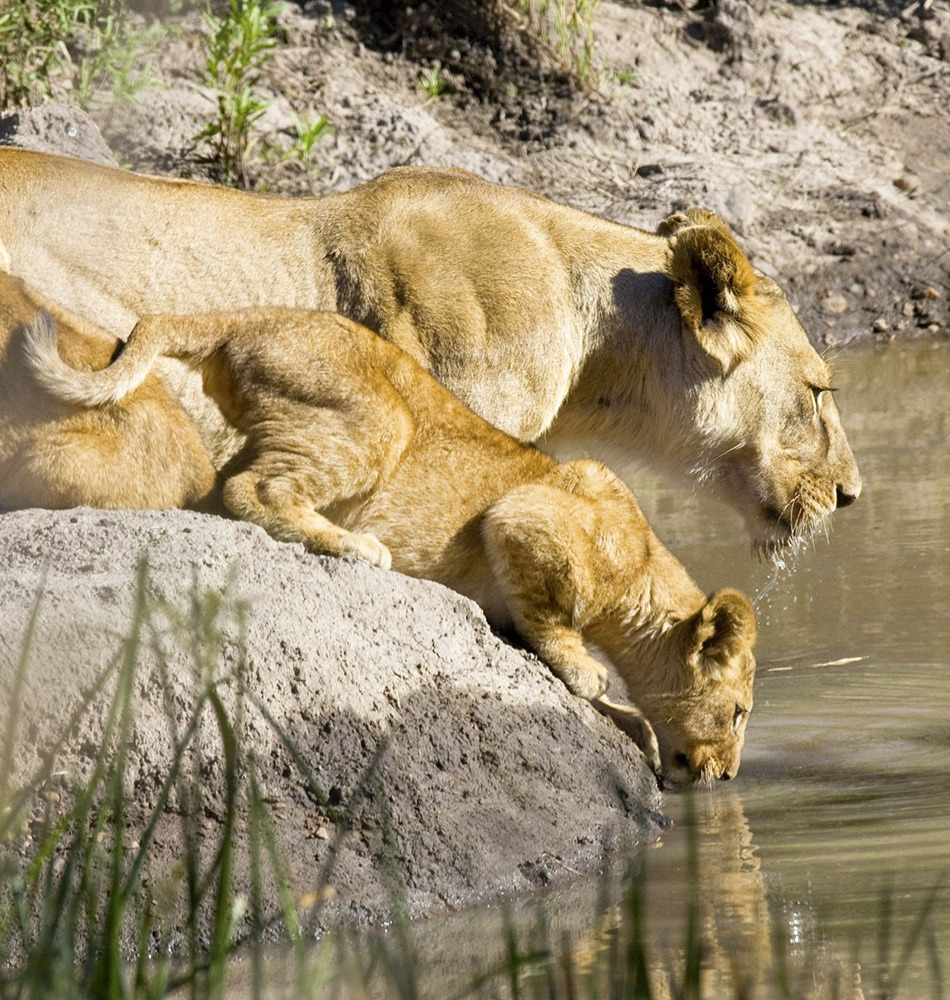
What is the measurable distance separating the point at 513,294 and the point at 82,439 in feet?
5.78

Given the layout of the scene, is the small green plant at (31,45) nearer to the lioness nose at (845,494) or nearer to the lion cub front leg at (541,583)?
the lioness nose at (845,494)

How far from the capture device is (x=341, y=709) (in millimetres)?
4570

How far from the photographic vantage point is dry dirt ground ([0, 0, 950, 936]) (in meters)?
4.44

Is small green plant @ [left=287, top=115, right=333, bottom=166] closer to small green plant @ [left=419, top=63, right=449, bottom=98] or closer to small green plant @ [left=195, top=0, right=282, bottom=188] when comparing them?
small green plant @ [left=195, top=0, right=282, bottom=188]

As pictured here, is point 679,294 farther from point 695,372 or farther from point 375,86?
point 375,86

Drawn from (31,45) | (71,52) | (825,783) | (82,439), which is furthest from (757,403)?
(71,52)

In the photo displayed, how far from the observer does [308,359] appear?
5.46m

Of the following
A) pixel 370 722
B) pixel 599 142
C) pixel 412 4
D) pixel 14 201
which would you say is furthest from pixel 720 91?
pixel 370 722

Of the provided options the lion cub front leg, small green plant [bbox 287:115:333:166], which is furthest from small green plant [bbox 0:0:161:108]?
the lion cub front leg

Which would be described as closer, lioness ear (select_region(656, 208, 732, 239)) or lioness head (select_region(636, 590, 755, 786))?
lioness head (select_region(636, 590, 755, 786))

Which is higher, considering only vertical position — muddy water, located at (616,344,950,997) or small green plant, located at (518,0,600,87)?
muddy water, located at (616,344,950,997)

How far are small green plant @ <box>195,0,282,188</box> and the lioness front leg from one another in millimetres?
7473

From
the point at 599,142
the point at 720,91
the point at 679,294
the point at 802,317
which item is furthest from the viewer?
the point at 720,91

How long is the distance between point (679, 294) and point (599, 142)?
8.38 metres
